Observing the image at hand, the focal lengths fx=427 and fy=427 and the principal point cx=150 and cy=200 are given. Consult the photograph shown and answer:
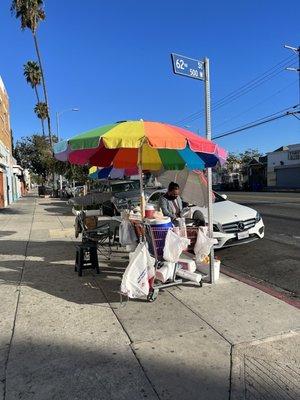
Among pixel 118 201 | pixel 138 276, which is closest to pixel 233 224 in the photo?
pixel 138 276

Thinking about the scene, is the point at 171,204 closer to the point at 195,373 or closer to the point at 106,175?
the point at 195,373

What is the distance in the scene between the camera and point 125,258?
8.54 m

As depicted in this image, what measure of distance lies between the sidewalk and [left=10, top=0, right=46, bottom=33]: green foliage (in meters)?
34.3

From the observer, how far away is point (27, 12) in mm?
35844

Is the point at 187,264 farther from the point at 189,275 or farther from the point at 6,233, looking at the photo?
the point at 6,233

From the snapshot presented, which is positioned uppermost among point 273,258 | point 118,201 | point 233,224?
point 118,201

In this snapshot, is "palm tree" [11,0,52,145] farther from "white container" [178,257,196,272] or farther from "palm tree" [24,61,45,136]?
"white container" [178,257,196,272]

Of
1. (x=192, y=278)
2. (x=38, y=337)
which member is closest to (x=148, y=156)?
(x=192, y=278)

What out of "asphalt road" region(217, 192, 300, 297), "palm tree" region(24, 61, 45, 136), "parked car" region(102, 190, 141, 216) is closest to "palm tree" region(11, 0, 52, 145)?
"palm tree" region(24, 61, 45, 136)

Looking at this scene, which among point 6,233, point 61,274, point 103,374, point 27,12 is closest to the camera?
point 103,374

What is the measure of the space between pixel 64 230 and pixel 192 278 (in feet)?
25.8

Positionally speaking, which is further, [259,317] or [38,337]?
[259,317]

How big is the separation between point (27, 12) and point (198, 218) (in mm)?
33550

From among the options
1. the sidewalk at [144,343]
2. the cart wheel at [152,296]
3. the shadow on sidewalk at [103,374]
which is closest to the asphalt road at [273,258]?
the sidewalk at [144,343]
